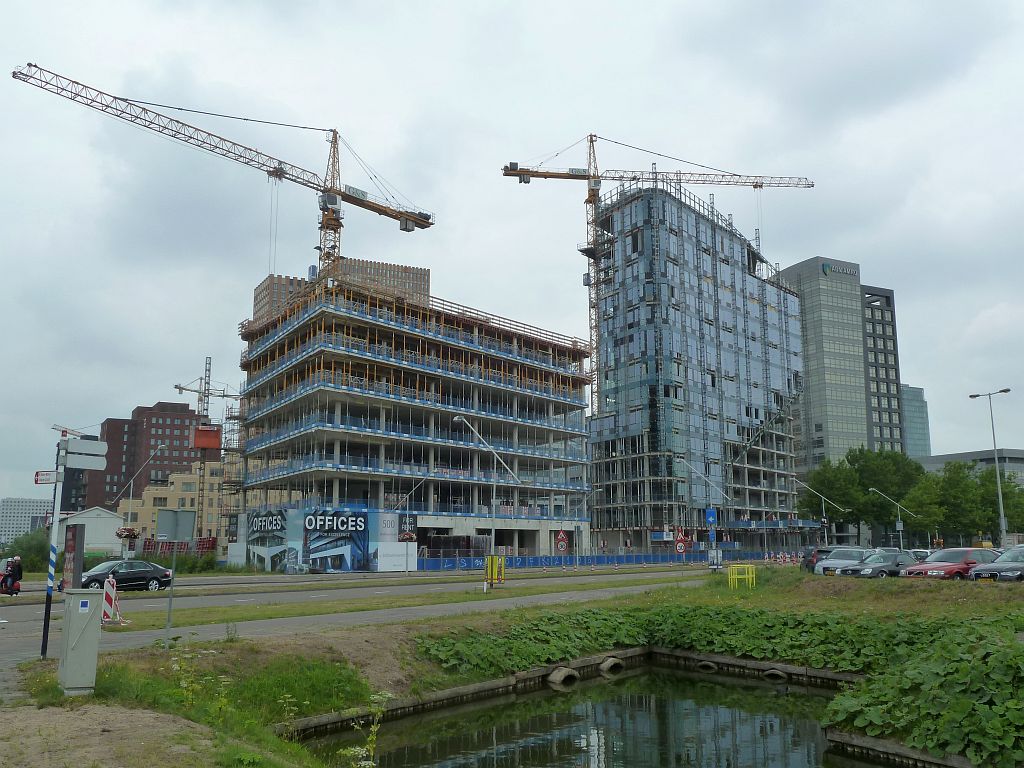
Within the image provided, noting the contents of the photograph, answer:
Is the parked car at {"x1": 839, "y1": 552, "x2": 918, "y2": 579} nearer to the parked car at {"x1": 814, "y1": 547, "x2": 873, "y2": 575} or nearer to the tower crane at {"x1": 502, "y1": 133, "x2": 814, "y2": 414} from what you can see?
the parked car at {"x1": 814, "y1": 547, "x2": 873, "y2": 575}

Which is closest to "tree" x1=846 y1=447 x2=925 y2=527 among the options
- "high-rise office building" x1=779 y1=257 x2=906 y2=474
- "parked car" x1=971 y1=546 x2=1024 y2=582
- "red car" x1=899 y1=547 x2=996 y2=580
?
"high-rise office building" x1=779 y1=257 x2=906 y2=474

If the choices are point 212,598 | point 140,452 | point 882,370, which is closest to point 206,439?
point 212,598

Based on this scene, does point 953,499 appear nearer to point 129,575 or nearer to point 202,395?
point 129,575

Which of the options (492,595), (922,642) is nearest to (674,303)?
(492,595)

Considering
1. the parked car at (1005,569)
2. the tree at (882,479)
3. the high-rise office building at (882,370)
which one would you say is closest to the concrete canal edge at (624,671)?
the parked car at (1005,569)

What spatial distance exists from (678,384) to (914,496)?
110 feet

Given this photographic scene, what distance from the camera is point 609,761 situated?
1463cm

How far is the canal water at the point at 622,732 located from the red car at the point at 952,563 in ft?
52.1

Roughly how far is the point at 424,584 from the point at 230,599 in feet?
41.6

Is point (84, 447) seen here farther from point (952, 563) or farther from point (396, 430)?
point (396, 430)

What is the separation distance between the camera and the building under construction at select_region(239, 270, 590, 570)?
71812 millimetres

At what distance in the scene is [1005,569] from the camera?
29.5m

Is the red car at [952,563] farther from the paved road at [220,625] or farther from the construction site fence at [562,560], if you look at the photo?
the construction site fence at [562,560]

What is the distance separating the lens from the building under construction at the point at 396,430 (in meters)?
71.8
